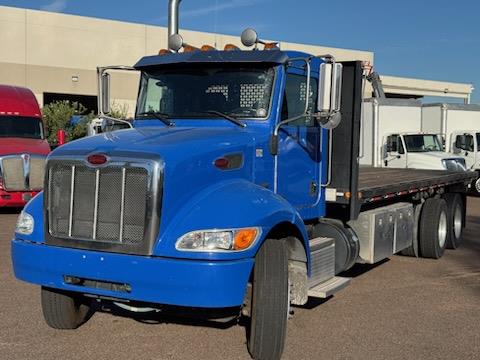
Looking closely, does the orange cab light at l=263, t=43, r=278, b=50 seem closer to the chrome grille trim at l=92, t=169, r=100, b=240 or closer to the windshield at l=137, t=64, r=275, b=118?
the windshield at l=137, t=64, r=275, b=118

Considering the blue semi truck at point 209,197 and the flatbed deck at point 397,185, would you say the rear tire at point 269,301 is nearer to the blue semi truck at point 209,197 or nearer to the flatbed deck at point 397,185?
the blue semi truck at point 209,197

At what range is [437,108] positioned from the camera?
22.6 metres

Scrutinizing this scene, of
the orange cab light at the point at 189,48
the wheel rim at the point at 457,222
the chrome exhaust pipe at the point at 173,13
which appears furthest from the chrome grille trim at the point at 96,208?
the wheel rim at the point at 457,222

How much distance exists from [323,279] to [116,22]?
35369 mm

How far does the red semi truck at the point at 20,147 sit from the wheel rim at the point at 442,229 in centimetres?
868

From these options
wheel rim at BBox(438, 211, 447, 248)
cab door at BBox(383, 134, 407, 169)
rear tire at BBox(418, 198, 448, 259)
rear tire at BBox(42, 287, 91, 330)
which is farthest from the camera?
cab door at BBox(383, 134, 407, 169)

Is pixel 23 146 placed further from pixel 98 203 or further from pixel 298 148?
pixel 98 203

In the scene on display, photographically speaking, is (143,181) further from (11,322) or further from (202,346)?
(11,322)

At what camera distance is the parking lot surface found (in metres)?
5.06

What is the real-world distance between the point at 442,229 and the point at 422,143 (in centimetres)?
1056

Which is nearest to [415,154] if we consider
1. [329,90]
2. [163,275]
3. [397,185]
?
[397,185]

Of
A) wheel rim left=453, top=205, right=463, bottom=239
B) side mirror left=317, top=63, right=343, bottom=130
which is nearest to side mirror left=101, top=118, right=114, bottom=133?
side mirror left=317, top=63, right=343, bottom=130

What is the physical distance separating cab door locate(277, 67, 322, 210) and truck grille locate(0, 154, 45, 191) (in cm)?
922

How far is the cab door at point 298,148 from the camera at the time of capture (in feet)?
18.5
